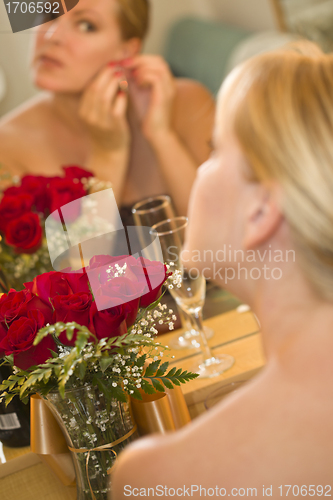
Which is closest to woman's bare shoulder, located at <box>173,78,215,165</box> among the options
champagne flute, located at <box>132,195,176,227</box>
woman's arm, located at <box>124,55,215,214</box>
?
woman's arm, located at <box>124,55,215,214</box>

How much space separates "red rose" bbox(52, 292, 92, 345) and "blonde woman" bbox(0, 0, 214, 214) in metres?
0.63

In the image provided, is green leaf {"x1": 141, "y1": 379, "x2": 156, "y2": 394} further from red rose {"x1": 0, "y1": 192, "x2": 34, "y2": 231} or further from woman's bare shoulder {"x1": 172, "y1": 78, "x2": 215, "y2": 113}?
woman's bare shoulder {"x1": 172, "y1": 78, "x2": 215, "y2": 113}

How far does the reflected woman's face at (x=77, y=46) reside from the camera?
3.03 feet

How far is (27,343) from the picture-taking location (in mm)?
389

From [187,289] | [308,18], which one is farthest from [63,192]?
[308,18]

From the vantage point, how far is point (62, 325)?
364mm

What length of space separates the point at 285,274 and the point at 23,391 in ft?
0.79

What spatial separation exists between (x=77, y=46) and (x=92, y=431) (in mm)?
795

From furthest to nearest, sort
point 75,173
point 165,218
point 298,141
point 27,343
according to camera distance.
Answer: point 75,173, point 165,218, point 27,343, point 298,141

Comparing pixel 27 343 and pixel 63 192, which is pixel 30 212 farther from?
pixel 27 343

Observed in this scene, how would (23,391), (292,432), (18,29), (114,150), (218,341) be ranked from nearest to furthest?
(292,432) → (23,391) → (218,341) → (18,29) → (114,150)

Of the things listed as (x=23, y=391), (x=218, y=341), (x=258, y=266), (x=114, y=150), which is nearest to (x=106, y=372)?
(x=23, y=391)

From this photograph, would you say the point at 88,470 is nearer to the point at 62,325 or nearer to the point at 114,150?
the point at 62,325

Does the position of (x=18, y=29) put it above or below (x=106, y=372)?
above
